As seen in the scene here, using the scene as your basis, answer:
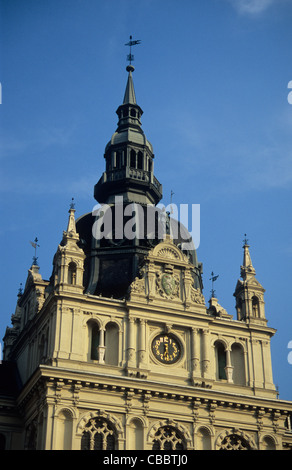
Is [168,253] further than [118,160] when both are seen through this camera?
No

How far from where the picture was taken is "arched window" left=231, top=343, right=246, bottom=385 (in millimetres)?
60531

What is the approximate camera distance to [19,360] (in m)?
66.2

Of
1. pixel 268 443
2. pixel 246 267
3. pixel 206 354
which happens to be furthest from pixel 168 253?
pixel 268 443

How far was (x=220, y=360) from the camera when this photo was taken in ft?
202

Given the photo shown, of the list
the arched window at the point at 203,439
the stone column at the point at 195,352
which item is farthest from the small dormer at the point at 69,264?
the arched window at the point at 203,439

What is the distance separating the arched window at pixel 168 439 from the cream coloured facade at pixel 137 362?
63mm

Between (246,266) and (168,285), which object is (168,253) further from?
(246,266)

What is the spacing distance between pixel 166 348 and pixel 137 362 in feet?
8.27

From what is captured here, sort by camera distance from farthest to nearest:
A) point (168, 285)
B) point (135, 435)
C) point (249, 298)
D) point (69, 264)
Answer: point (249, 298) < point (168, 285) < point (69, 264) < point (135, 435)

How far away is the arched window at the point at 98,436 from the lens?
5385 centimetres
